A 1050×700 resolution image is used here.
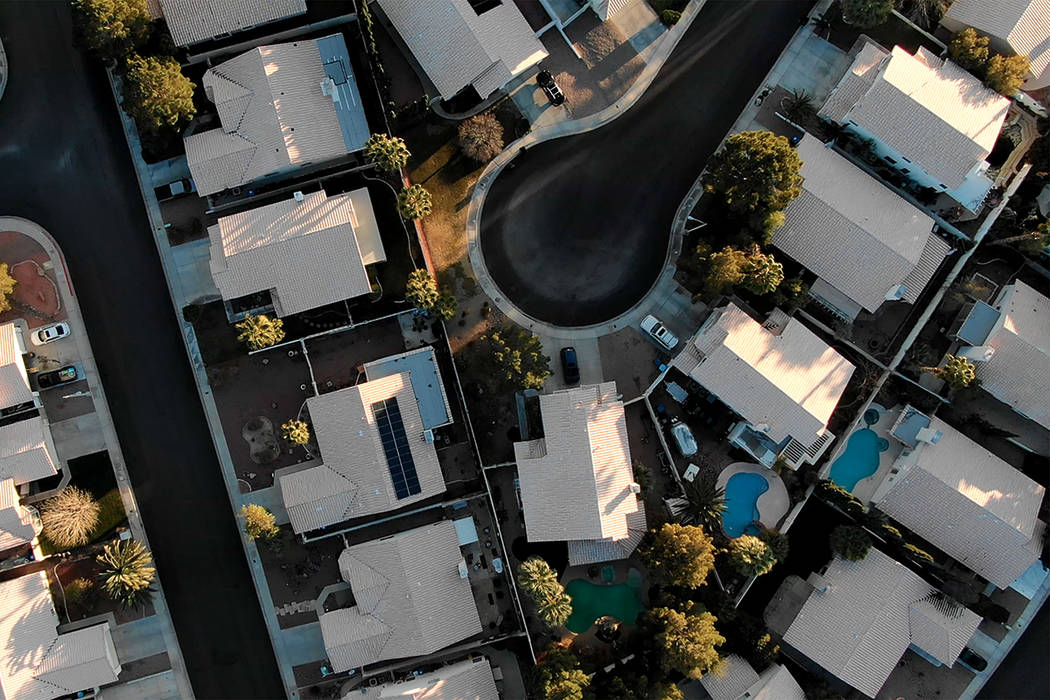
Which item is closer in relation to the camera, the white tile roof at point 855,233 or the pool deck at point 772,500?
the white tile roof at point 855,233

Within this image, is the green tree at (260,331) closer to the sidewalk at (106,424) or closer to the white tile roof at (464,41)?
the sidewalk at (106,424)

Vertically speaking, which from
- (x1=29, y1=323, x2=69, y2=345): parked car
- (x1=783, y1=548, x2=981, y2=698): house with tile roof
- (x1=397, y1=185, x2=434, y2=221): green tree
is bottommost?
(x1=783, y1=548, x2=981, y2=698): house with tile roof

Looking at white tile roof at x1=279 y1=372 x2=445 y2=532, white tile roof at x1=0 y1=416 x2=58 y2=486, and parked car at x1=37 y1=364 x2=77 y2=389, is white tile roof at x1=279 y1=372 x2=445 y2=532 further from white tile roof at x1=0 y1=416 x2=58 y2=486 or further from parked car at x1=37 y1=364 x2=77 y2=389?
parked car at x1=37 y1=364 x2=77 y2=389

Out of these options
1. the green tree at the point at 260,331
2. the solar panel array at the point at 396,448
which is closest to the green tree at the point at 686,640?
the solar panel array at the point at 396,448

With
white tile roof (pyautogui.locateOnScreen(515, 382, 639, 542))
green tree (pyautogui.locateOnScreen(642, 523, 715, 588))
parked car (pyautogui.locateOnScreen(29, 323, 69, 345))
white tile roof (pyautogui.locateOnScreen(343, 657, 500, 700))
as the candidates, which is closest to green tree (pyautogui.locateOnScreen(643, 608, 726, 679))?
green tree (pyautogui.locateOnScreen(642, 523, 715, 588))

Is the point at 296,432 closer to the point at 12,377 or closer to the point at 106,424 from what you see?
the point at 106,424

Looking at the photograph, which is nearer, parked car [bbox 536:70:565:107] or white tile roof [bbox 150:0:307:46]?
white tile roof [bbox 150:0:307:46]

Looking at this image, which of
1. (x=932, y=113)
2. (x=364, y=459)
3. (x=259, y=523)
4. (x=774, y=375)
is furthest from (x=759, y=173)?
(x=259, y=523)

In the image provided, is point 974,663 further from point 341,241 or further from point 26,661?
point 26,661
